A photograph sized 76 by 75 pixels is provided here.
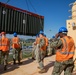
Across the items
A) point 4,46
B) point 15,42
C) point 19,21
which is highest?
point 19,21

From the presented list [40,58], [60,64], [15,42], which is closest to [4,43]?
[15,42]

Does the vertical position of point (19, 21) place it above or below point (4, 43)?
above

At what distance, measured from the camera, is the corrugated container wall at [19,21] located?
46.7 feet

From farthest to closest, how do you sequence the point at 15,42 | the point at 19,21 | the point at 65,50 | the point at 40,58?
the point at 19,21
the point at 15,42
the point at 40,58
the point at 65,50

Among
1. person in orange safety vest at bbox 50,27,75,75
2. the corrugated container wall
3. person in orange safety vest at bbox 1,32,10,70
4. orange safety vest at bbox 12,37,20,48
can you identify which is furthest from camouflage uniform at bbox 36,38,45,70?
the corrugated container wall

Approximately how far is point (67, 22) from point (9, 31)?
8521 millimetres

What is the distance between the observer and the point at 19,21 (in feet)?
53.0

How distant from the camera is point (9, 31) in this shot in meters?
14.7

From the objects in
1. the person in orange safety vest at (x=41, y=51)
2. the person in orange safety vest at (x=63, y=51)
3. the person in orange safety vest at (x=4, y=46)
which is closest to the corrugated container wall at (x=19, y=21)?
the person in orange safety vest at (x=4, y=46)

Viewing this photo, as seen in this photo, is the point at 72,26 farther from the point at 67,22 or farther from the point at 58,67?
the point at 58,67

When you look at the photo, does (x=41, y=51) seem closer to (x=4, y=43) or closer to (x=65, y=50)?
(x=4, y=43)

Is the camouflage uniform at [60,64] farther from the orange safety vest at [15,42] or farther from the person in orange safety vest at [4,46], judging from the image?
the orange safety vest at [15,42]

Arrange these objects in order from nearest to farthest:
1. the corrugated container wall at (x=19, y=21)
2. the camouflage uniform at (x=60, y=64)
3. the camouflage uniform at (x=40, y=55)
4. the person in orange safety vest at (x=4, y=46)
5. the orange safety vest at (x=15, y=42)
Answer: the camouflage uniform at (x=60, y=64) < the camouflage uniform at (x=40, y=55) < the person in orange safety vest at (x=4, y=46) < the orange safety vest at (x=15, y=42) < the corrugated container wall at (x=19, y=21)

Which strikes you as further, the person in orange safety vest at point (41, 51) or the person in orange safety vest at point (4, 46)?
the person in orange safety vest at point (4, 46)
